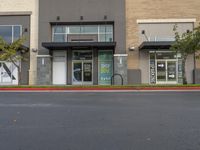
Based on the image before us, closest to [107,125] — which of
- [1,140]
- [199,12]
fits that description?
[1,140]

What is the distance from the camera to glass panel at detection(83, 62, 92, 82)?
3050 centimetres

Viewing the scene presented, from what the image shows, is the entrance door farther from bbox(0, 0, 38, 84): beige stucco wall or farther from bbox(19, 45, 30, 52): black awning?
bbox(19, 45, 30, 52): black awning

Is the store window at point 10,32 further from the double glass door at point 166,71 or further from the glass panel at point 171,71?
the glass panel at point 171,71

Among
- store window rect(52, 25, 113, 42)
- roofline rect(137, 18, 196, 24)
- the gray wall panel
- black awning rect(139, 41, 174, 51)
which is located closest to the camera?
black awning rect(139, 41, 174, 51)

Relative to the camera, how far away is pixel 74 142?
631 centimetres

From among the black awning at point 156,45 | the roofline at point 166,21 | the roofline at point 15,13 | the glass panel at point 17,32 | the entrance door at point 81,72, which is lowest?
the entrance door at point 81,72

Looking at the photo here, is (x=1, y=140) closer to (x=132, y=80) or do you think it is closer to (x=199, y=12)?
(x=132, y=80)

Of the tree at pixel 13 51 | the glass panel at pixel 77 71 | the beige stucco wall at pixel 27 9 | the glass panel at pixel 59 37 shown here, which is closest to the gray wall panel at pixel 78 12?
the beige stucco wall at pixel 27 9

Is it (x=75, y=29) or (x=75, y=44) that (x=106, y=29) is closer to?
(x=75, y=29)

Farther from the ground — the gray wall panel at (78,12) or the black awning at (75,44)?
the gray wall panel at (78,12)

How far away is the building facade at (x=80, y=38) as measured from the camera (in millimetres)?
29844

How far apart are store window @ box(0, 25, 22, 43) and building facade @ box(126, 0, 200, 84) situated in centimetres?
979

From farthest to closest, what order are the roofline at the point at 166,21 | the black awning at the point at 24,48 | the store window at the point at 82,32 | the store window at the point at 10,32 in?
the store window at the point at 10,32, the store window at the point at 82,32, the roofline at the point at 166,21, the black awning at the point at 24,48

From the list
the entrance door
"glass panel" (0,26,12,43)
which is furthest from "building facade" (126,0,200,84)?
"glass panel" (0,26,12,43)
